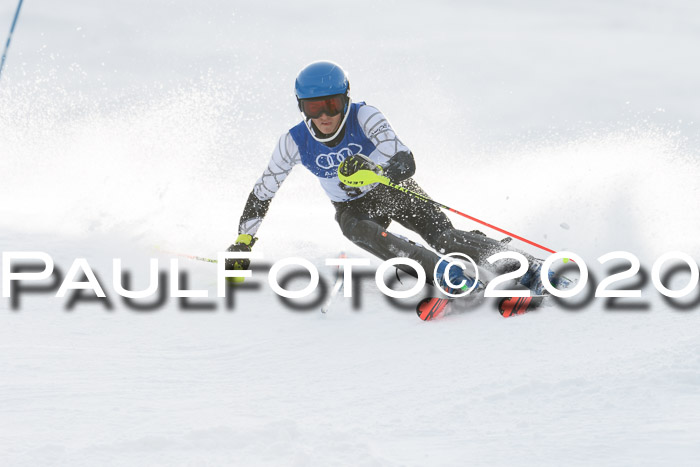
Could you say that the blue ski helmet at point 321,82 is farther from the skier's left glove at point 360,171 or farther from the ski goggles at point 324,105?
the skier's left glove at point 360,171

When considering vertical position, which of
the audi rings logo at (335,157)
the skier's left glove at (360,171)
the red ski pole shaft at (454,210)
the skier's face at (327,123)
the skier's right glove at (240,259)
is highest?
the skier's face at (327,123)

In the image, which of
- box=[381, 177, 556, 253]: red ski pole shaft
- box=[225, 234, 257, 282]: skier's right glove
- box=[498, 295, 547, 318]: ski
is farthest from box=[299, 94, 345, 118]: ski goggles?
box=[498, 295, 547, 318]: ski

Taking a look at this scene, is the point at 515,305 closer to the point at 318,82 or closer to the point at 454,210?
the point at 454,210

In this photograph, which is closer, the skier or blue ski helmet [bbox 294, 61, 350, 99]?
the skier

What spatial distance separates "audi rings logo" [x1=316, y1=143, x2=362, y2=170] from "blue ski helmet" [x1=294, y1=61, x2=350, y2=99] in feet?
1.20

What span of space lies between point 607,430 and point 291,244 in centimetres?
490

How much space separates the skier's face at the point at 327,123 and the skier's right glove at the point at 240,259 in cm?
100

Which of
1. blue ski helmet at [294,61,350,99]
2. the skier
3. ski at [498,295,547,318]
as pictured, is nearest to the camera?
ski at [498,295,547,318]

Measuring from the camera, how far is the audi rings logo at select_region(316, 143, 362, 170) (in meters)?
4.57

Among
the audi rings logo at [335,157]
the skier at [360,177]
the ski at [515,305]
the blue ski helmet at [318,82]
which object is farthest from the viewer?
the audi rings logo at [335,157]

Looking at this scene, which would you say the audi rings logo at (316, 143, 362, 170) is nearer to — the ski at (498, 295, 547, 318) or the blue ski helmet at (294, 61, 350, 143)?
the blue ski helmet at (294, 61, 350, 143)

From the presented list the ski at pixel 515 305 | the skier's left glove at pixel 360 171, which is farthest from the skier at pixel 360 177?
the ski at pixel 515 305

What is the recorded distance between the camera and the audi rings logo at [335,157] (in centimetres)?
457

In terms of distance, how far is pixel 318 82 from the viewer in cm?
434
